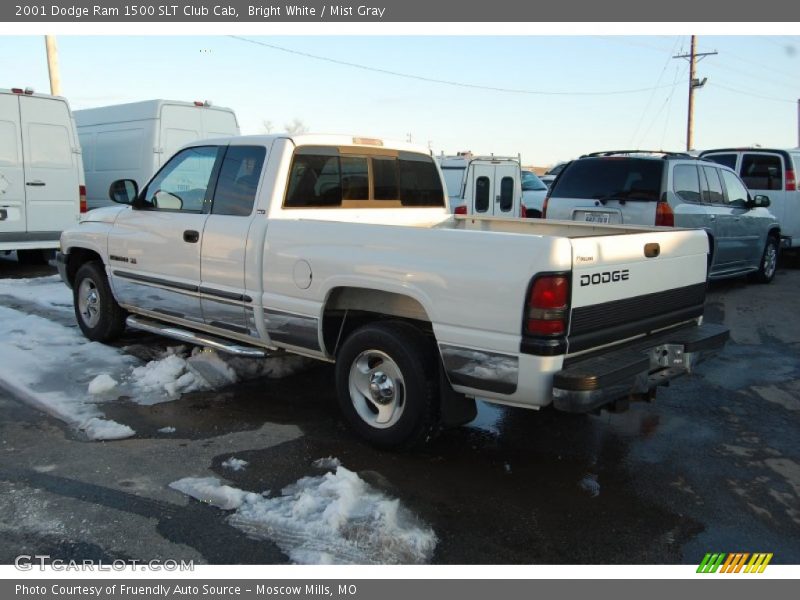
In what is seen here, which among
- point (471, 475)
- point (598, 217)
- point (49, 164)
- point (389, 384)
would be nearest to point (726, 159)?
point (598, 217)

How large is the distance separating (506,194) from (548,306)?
38.3 ft

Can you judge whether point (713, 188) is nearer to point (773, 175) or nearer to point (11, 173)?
point (773, 175)

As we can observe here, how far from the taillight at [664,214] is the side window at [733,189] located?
2.19 m

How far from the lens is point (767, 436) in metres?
4.95

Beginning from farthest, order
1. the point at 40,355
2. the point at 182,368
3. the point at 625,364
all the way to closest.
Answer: the point at 40,355 → the point at 182,368 → the point at 625,364

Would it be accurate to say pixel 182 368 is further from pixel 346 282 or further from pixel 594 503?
pixel 594 503

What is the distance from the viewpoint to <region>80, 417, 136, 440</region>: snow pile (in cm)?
464

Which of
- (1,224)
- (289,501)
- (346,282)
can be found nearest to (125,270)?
(346,282)

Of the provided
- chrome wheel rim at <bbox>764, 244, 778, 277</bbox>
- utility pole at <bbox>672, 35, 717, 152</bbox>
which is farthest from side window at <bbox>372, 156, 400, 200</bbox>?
utility pole at <bbox>672, 35, 717, 152</bbox>

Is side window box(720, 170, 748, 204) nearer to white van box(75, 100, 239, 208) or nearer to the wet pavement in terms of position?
the wet pavement

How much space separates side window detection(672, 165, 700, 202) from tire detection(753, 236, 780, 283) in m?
2.95

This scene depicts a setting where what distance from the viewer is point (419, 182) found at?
20.6ft

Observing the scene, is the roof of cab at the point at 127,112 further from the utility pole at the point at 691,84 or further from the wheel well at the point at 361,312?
the utility pole at the point at 691,84

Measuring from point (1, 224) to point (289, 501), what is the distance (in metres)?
9.50
